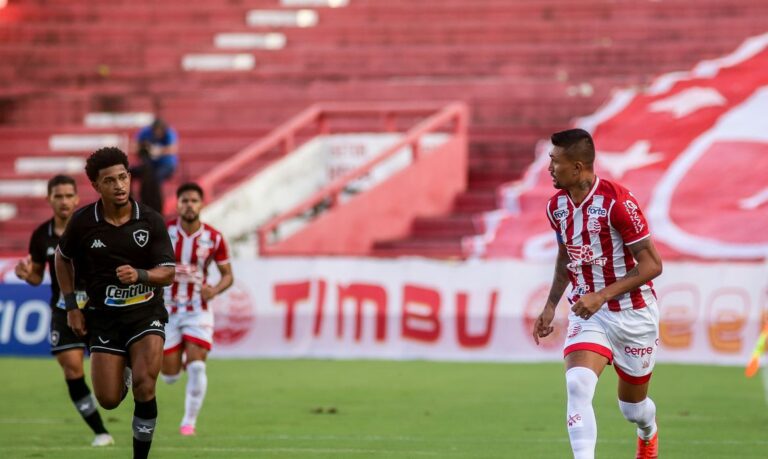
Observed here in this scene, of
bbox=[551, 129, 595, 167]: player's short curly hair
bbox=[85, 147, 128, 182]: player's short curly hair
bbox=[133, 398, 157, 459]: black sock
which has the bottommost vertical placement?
bbox=[133, 398, 157, 459]: black sock

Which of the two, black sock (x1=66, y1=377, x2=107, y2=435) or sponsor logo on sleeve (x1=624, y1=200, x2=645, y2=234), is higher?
sponsor logo on sleeve (x1=624, y1=200, x2=645, y2=234)

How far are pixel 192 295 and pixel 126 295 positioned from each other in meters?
3.13

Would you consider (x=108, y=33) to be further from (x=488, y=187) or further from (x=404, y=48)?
(x=488, y=187)

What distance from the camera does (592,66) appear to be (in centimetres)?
2705

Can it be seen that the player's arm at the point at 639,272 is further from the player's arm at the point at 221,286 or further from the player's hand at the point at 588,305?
the player's arm at the point at 221,286

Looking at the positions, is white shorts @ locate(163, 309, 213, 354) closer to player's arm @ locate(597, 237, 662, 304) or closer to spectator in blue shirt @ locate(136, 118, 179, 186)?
player's arm @ locate(597, 237, 662, 304)

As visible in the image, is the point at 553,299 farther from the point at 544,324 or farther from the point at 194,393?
the point at 194,393

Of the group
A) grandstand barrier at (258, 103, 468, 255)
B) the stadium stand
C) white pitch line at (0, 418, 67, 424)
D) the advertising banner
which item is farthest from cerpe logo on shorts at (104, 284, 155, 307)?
the stadium stand

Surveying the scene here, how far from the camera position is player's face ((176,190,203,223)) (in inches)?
473

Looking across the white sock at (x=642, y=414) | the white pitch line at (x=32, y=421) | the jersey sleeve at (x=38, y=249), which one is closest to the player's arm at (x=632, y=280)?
the white sock at (x=642, y=414)

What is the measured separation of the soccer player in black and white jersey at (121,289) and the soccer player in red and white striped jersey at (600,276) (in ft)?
7.91

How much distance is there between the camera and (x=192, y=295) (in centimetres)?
1188

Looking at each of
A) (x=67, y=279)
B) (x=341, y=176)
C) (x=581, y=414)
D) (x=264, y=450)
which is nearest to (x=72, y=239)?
(x=67, y=279)

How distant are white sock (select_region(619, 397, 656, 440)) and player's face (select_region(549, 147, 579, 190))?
4.64 feet
